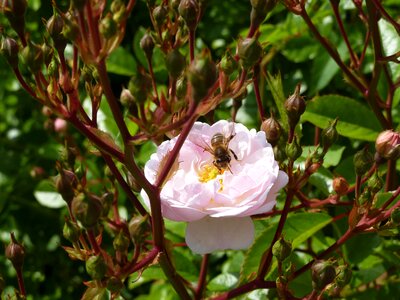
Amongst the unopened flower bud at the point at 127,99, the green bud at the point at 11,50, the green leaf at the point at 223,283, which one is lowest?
the green leaf at the point at 223,283

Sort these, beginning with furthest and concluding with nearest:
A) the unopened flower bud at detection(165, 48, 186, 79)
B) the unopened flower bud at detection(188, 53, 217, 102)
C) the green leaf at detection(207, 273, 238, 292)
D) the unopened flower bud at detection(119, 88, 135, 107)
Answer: the green leaf at detection(207, 273, 238, 292) < the unopened flower bud at detection(119, 88, 135, 107) < the unopened flower bud at detection(165, 48, 186, 79) < the unopened flower bud at detection(188, 53, 217, 102)

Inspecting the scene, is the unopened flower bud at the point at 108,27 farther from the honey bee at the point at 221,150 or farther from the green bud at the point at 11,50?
the honey bee at the point at 221,150

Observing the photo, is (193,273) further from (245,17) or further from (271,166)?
(245,17)

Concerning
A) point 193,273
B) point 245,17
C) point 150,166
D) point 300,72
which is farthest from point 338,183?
point 245,17

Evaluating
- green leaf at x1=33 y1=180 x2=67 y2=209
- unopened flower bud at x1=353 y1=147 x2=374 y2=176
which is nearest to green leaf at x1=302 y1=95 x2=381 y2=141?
unopened flower bud at x1=353 y1=147 x2=374 y2=176

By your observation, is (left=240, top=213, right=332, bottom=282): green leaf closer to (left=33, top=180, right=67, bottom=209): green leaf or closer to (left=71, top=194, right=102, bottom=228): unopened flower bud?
(left=71, top=194, right=102, bottom=228): unopened flower bud

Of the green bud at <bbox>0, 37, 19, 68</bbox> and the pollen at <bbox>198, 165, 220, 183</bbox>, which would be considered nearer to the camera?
the green bud at <bbox>0, 37, 19, 68</bbox>

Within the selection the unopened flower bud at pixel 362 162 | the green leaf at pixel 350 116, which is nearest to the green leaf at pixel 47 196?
the green leaf at pixel 350 116
